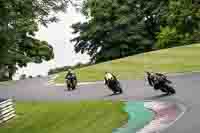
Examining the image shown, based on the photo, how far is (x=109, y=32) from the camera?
75625mm

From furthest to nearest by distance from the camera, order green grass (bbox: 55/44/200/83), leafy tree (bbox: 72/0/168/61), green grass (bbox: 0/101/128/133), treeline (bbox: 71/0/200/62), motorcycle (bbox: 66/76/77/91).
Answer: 1. leafy tree (bbox: 72/0/168/61)
2. treeline (bbox: 71/0/200/62)
3. green grass (bbox: 55/44/200/83)
4. motorcycle (bbox: 66/76/77/91)
5. green grass (bbox: 0/101/128/133)

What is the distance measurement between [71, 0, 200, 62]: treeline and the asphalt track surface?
2996 centimetres

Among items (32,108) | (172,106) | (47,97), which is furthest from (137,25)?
(172,106)

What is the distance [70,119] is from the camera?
2109 centimetres

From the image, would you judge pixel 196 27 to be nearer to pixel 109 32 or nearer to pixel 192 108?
pixel 109 32

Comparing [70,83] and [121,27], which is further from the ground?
[121,27]

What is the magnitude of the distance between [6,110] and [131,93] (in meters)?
7.50

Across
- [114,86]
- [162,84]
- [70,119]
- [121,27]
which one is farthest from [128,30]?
[70,119]

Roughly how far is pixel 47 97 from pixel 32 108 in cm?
647

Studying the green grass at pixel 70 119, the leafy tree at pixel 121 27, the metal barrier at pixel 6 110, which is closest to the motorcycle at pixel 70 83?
the green grass at pixel 70 119

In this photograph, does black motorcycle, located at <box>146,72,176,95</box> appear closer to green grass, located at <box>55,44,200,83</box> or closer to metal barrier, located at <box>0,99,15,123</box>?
metal barrier, located at <box>0,99,15,123</box>

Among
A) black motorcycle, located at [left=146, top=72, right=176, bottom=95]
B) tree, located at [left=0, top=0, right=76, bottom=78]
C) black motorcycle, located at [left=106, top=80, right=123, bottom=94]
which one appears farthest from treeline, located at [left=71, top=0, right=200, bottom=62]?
tree, located at [left=0, top=0, right=76, bottom=78]

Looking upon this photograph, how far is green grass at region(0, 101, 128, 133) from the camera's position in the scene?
18.8 meters

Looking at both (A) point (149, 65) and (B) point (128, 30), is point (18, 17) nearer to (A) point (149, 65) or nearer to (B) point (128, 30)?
(A) point (149, 65)
